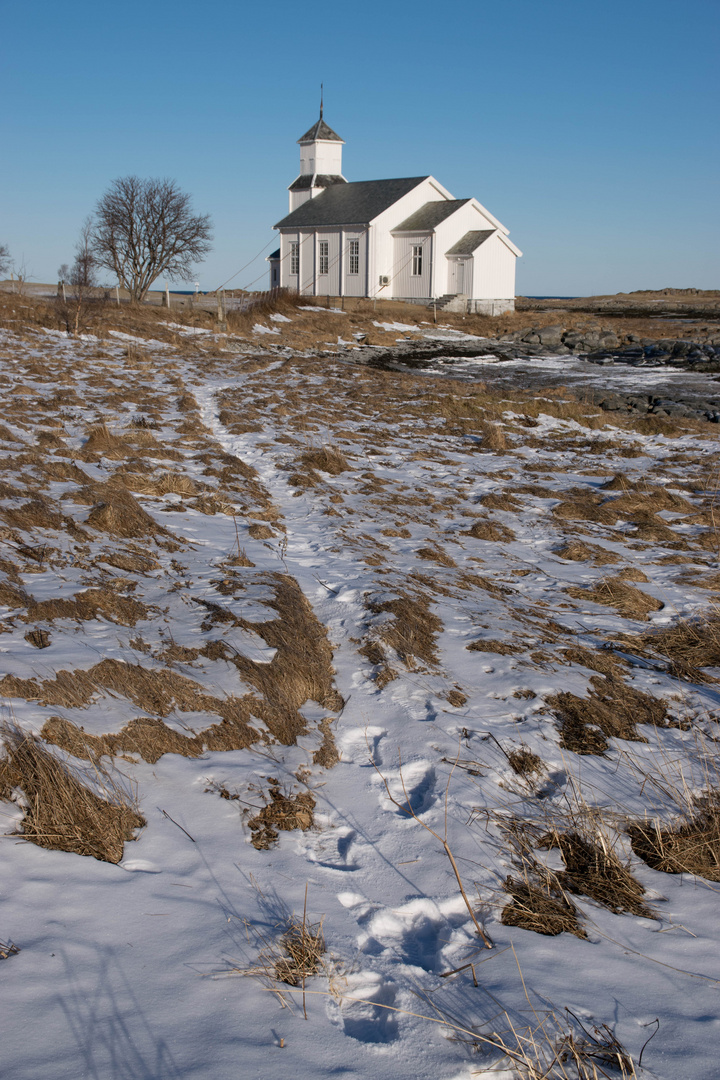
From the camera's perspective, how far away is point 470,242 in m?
43.0

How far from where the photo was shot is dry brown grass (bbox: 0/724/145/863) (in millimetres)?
3172

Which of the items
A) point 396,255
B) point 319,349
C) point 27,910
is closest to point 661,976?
point 27,910

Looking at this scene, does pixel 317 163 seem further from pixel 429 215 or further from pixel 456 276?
pixel 456 276

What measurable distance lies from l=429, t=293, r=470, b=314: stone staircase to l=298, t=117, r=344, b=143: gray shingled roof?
15753 millimetres

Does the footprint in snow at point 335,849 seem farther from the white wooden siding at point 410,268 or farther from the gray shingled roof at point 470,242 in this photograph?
the white wooden siding at point 410,268

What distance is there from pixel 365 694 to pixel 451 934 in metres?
2.04

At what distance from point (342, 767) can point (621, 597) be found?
151 inches

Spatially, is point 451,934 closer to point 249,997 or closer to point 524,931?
point 524,931

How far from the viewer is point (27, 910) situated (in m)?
2.77

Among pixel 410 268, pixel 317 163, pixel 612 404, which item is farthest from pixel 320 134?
pixel 612 404

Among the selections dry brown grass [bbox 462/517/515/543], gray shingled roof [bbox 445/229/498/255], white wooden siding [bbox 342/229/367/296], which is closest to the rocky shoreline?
gray shingled roof [bbox 445/229/498/255]

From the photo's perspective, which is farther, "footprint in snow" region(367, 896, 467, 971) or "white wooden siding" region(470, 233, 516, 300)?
"white wooden siding" region(470, 233, 516, 300)

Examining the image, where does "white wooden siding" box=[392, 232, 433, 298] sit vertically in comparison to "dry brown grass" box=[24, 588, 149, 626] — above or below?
above

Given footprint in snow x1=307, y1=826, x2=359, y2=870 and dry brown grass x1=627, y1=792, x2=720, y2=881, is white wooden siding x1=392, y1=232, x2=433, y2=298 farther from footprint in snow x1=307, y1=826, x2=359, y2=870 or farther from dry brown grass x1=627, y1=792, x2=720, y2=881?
footprint in snow x1=307, y1=826, x2=359, y2=870
